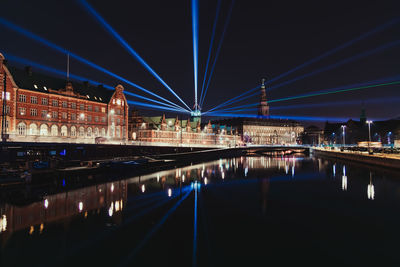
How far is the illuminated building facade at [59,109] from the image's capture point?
47156mm

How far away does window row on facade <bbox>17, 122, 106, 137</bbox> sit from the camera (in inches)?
1932

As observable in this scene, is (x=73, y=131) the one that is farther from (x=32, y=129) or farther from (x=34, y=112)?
(x=34, y=112)

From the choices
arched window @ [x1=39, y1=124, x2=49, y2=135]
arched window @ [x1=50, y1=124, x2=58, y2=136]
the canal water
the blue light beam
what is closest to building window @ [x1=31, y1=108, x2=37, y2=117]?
arched window @ [x1=39, y1=124, x2=49, y2=135]

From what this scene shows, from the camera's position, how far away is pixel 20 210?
18.2 metres

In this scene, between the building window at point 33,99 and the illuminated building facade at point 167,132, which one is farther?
the illuminated building facade at point 167,132

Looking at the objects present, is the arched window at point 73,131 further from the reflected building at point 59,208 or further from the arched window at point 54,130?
the reflected building at point 59,208

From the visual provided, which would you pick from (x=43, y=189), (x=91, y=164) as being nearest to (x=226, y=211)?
(x=43, y=189)

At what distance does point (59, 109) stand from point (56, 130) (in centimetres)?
449

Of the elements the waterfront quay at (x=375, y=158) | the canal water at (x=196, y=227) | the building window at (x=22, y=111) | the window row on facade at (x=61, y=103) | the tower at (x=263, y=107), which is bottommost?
the canal water at (x=196, y=227)

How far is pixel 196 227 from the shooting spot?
15.4 m

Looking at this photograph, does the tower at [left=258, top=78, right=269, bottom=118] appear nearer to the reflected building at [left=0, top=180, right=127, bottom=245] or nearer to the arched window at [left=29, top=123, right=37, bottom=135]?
the arched window at [left=29, top=123, right=37, bottom=135]

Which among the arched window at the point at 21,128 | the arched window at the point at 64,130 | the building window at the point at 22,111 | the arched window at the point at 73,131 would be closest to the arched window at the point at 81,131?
the arched window at the point at 73,131

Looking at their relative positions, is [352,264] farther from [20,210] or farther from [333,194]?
[20,210]

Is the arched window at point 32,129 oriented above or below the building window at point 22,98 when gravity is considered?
below
